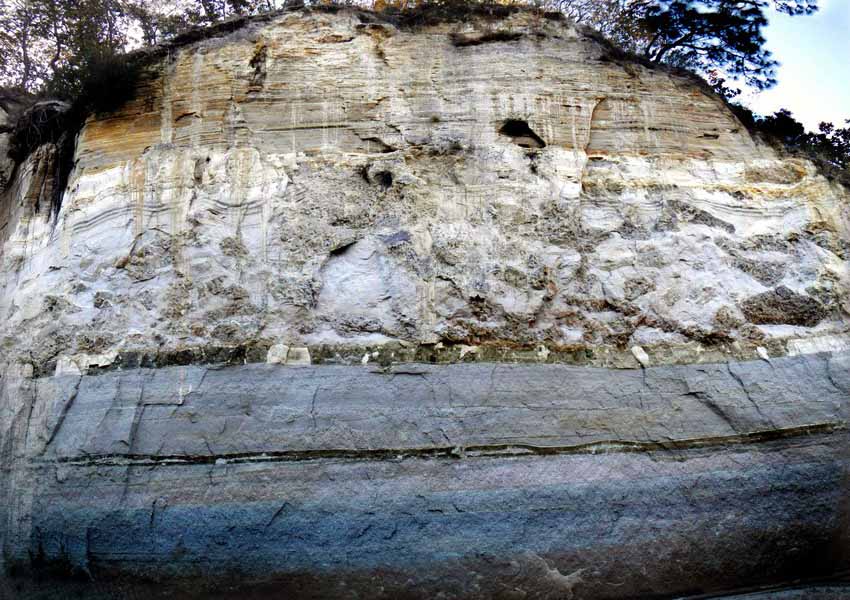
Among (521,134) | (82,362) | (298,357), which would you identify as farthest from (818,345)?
(82,362)

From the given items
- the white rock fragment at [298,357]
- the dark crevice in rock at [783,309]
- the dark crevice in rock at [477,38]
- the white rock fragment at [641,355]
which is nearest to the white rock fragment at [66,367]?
the white rock fragment at [298,357]

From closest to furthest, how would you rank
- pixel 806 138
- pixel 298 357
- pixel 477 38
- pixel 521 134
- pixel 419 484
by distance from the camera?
pixel 419 484
pixel 298 357
pixel 521 134
pixel 477 38
pixel 806 138

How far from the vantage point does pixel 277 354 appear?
204 inches

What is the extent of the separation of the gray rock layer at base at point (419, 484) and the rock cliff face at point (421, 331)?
0.7 inches

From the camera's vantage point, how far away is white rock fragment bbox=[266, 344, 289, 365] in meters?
5.15

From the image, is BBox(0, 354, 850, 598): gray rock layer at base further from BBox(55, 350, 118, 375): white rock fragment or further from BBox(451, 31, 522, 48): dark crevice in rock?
BBox(451, 31, 522, 48): dark crevice in rock

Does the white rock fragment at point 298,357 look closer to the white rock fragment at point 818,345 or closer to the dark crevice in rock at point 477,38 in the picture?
the dark crevice in rock at point 477,38

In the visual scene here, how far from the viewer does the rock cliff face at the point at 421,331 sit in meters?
4.79

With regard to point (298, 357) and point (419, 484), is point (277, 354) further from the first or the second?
point (419, 484)

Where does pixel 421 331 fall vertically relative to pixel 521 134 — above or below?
below

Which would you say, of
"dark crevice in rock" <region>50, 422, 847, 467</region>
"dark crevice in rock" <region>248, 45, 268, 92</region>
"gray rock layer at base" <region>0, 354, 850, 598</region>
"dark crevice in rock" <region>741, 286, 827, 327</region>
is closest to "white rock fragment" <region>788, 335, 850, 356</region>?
"dark crevice in rock" <region>741, 286, 827, 327</region>

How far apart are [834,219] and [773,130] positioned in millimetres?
1010

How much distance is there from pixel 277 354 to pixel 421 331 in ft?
3.15

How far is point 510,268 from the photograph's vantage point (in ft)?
18.2
